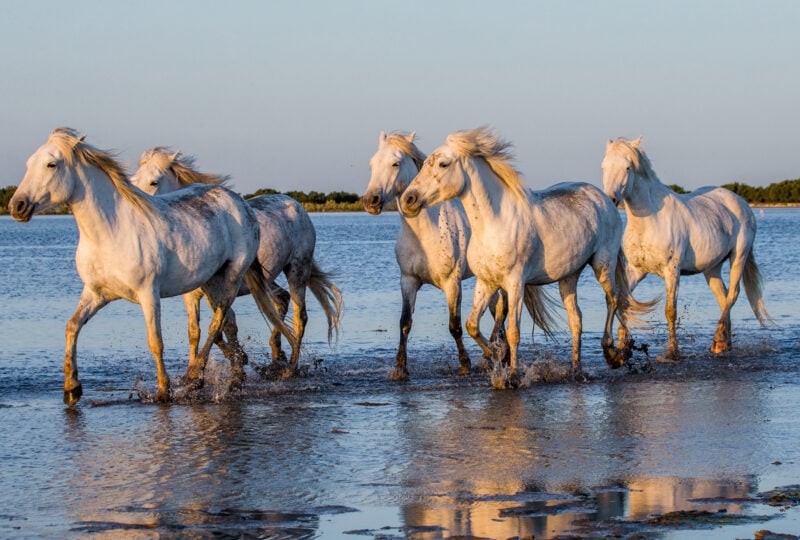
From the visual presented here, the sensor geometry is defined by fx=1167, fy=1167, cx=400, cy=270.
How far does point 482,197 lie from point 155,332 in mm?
2921

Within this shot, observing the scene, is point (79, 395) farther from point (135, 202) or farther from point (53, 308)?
point (53, 308)

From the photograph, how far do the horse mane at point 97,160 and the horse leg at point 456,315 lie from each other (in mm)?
2941

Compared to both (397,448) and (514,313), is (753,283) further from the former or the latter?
(397,448)

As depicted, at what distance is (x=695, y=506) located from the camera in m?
5.40

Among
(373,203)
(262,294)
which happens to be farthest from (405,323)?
(262,294)

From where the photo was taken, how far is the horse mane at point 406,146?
1070cm

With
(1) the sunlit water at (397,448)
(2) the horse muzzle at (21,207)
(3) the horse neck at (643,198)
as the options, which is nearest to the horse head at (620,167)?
(3) the horse neck at (643,198)

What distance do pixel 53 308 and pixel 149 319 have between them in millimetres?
9565

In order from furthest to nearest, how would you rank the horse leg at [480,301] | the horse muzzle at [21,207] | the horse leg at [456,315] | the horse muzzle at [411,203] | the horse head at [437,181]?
the horse leg at [456,315], the horse leg at [480,301], the horse head at [437,181], the horse muzzle at [411,203], the horse muzzle at [21,207]

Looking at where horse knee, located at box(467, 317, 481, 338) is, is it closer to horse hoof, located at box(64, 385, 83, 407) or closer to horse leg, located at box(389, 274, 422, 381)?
horse leg, located at box(389, 274, 422, 381)

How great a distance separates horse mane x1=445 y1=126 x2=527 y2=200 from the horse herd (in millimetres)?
12

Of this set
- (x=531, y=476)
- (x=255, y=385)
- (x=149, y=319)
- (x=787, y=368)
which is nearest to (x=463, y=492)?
(x=531, y=476)

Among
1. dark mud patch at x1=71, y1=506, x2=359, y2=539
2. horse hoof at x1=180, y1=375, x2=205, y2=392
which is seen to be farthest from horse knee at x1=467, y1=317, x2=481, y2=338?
dark mud patch at x1=71, y1=506, x2=359, y2=539

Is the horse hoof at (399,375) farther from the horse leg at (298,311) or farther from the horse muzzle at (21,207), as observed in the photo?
the horse muzzle at (21,207)
